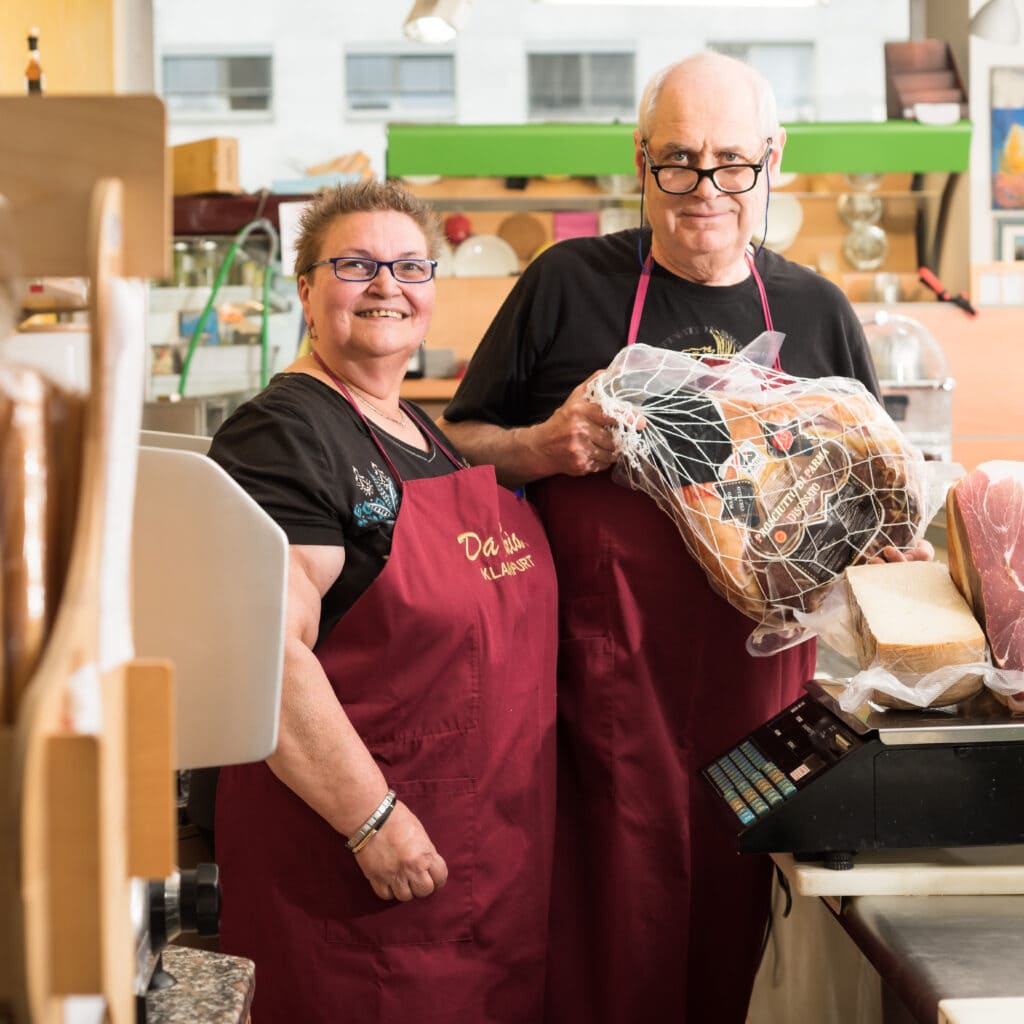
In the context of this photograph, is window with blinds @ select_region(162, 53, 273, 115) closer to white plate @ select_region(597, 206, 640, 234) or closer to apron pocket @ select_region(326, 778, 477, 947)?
white plate @ select_region(597, 206, 640, 234)

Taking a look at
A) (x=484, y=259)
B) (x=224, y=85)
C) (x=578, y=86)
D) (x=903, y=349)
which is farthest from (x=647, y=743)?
(x=224, y=85)

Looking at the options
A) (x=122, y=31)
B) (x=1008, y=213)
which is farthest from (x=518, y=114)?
(x=1008, y=213)

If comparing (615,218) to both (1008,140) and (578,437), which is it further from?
(578,437)

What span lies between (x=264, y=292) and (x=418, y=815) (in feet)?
10.0

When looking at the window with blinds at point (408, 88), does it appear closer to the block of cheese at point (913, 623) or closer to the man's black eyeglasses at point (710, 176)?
the man's black eyeglasses at point (710, 176)

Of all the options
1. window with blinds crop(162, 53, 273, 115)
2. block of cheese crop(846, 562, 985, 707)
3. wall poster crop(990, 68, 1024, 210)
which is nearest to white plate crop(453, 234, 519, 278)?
wall poster crop(990, 68, 1024, 210)

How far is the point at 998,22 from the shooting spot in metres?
4.69

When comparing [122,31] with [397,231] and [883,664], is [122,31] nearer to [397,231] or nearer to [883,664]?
[397,231]

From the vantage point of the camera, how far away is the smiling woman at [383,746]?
1.48m

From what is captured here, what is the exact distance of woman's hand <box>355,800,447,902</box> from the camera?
1486 millimetres

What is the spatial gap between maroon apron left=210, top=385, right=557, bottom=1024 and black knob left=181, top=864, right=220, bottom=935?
0.60m

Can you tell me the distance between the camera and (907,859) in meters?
1.26

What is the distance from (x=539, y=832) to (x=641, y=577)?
37 centimetres

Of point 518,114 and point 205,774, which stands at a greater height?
point 518,114
